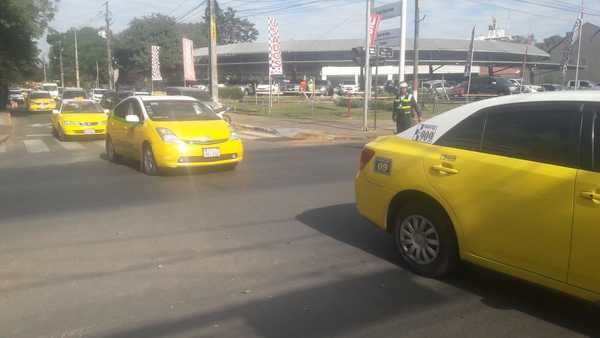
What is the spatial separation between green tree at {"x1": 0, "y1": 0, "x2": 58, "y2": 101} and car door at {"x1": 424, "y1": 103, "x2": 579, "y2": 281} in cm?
2968

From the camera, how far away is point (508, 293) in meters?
4.46

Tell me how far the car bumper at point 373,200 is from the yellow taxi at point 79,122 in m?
13.8

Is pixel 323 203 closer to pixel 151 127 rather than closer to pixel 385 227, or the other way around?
pixel 385 227

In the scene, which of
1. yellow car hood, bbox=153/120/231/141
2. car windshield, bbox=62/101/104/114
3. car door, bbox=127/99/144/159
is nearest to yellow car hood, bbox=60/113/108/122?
car windshield, bbox=62/101/104/114

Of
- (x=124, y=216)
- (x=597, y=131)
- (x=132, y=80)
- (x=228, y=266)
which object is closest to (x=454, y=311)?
(x=597, y=131)

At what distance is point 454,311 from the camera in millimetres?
4109

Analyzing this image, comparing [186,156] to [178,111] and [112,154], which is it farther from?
[112,154]

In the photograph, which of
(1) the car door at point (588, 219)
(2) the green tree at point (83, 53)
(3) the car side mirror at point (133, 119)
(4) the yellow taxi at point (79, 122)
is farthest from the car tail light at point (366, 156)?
(2) the green tree at point (83, 53)

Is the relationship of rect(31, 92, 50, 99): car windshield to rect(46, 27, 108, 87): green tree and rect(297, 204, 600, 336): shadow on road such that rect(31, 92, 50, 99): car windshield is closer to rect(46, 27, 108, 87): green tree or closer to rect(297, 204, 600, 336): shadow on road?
rect(297, 204, 600, 336): shadow on road

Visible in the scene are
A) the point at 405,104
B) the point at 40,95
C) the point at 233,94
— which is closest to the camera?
the point at 405,104

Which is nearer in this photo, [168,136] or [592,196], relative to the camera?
[592,196]

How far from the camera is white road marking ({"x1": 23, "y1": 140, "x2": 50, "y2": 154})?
14.9 meters

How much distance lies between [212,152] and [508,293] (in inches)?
253

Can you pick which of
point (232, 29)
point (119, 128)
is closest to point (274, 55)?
point (119, 128)
